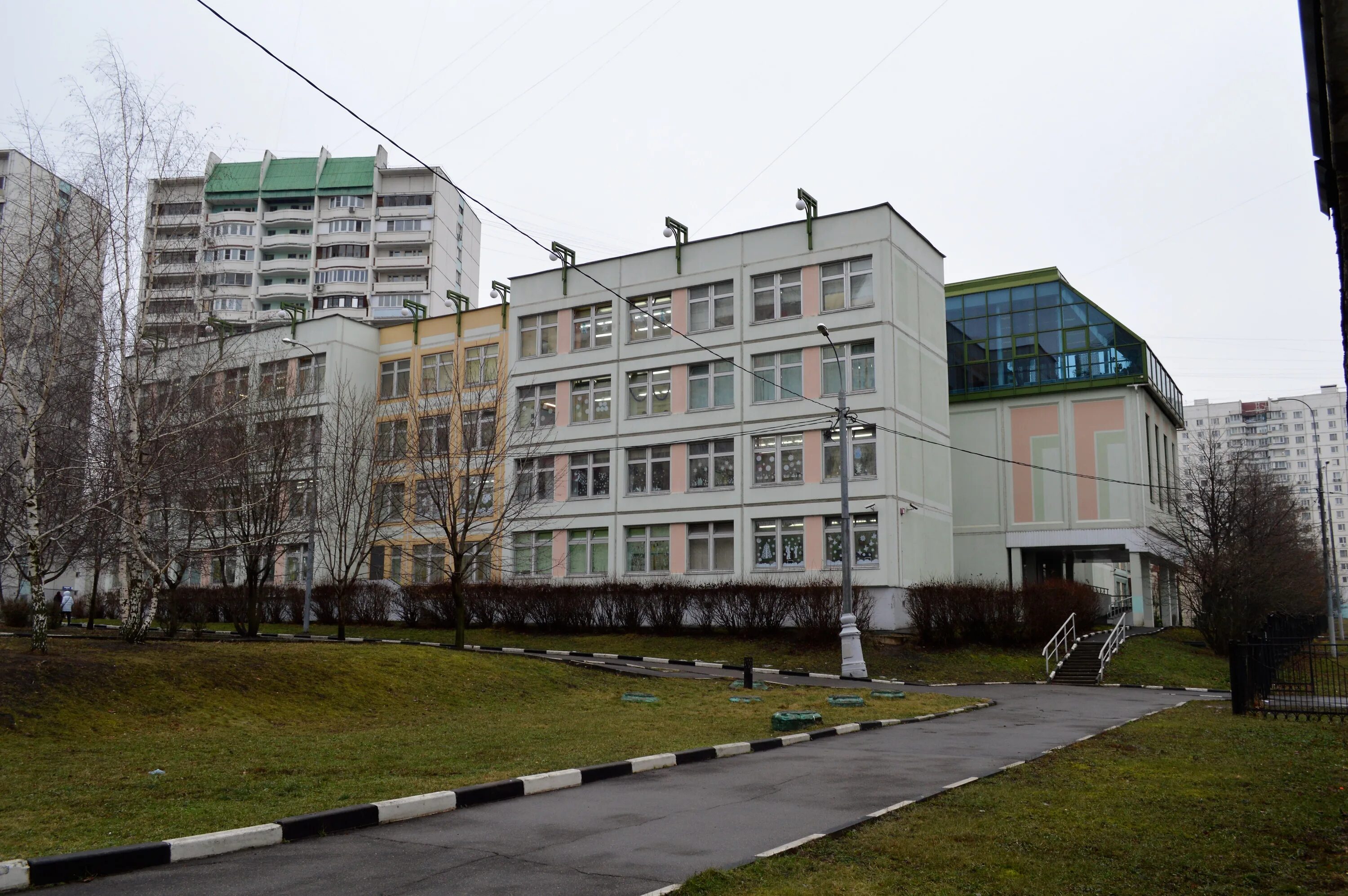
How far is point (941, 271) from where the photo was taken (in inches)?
1646

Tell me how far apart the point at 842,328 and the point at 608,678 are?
20012mm

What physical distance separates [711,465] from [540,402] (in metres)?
8.78

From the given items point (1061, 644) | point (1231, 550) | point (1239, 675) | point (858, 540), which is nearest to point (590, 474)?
point (858, 540)

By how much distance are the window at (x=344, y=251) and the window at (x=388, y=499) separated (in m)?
69.2

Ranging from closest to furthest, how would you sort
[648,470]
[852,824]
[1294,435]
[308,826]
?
[308,826]
[852,824]
[648,470]
[1294,435]

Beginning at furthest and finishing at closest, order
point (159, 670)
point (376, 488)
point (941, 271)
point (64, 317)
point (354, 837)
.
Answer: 1. point (941, 271)
2. point (376, 488)
3. point (64, 317)
4. point (159, 670)
5. point (354, 837)

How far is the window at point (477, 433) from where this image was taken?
91.0 ft

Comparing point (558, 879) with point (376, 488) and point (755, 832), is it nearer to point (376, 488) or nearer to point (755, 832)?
point (755, 832)

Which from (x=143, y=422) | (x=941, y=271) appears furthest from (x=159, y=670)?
(x=941, y=271)

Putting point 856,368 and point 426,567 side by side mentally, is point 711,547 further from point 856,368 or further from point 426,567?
A: point 426,567

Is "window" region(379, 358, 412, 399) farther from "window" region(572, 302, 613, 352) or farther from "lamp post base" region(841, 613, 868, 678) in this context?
"lamp post base" region(841, 613, 868, 678)

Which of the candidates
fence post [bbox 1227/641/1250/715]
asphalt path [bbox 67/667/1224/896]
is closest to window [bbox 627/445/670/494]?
fence post [bbox 1227/641/1250/715]

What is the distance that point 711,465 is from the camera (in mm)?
40062

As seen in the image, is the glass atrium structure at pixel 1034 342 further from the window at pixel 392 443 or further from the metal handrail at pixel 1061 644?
the window at pixel 392 443
